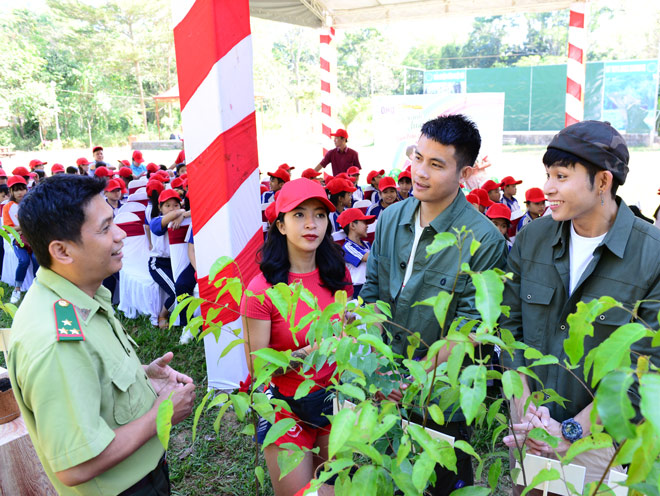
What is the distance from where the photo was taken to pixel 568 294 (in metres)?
1.72

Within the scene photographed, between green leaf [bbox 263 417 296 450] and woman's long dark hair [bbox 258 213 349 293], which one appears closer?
green leaf [bbox 263 417 296 450]

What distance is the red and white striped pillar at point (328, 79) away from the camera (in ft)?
33.5

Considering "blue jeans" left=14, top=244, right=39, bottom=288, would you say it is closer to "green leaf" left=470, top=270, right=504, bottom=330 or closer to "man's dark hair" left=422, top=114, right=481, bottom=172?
"man's dark hair" left=422, top=114, right=481, bottom=172

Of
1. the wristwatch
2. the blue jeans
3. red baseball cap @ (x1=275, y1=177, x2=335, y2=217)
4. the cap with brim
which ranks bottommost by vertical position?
the blue jeans

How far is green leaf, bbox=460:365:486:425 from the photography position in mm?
→ 801

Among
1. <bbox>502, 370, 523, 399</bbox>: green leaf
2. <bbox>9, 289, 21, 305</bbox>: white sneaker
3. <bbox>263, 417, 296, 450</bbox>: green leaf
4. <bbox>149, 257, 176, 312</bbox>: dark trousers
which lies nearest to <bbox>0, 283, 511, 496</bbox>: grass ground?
<bbox>149, 257, 176, 312</bbox>: dark trousers

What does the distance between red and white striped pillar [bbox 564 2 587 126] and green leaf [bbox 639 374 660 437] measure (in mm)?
8626

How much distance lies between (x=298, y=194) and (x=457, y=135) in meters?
0.69

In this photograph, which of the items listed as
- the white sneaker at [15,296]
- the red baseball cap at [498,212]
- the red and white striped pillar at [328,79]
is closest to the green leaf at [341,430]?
the red baseball cap at [498,212]

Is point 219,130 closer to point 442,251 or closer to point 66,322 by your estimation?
point 442,251

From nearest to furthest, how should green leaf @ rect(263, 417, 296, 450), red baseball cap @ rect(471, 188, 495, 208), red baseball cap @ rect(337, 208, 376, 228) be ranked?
1. green leaf @ rect(263, 417, 296, 450)
2. red baseball cap @ rect(337, 208, 376, 228)
3. red baseball cap @ rect(471, 188, 495, 208)

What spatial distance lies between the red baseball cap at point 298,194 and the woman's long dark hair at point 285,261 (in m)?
0.08

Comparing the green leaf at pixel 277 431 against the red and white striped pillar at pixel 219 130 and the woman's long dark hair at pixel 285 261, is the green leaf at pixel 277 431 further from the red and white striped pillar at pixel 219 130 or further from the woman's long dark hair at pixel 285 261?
the red and white striped pillar at pixel 219 130

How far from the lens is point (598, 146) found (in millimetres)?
1587
